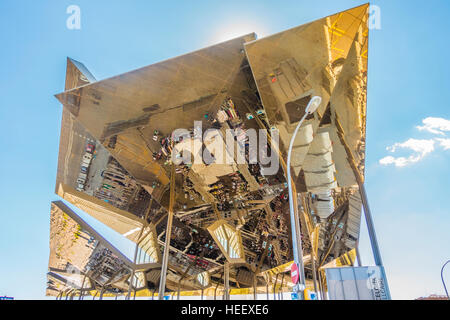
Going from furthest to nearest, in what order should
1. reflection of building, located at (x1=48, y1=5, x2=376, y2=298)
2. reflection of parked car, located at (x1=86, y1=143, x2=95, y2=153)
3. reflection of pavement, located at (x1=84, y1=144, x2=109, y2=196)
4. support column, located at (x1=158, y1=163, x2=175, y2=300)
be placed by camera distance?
support column, located at (x1=158, y1=163, x2=175, y2=300) → reflection of pavement, located at (x1=84, y1=144, x2=109, y2=196) → reflection of parked car, located at (x1=86, y1=143, x2=95, y2=153) → reflection of building, located at (x1=48, y1=5, x2=376, y2=298)

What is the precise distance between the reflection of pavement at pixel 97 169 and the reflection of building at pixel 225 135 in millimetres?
51

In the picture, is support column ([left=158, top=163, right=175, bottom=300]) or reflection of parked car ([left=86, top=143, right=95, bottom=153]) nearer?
reflection of parked car ([left=86, top=143, right=95, bottom=153])

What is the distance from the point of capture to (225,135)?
37.7 ft

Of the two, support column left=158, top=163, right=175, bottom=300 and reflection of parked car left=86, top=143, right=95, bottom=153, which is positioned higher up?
reflection of parked car left=86, top=143, right=95, bottom=153

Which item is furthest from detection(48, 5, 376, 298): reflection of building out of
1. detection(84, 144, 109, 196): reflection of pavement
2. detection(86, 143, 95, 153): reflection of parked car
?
detection(86, 143, 95, 153): reflection of parked car

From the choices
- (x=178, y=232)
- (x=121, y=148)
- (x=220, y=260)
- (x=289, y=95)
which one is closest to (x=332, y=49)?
(x=289, y=95)

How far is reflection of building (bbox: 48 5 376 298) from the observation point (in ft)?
26.4

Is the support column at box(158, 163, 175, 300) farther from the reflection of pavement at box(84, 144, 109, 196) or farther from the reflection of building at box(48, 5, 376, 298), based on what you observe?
the reflection of pavement at box(84, 144, 109, 196)

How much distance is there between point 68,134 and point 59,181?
4197 mm

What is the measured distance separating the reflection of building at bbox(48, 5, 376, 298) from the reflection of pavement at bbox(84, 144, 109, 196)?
0.17 ft

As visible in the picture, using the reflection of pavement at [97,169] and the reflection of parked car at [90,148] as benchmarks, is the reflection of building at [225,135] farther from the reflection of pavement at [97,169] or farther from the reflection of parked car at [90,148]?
the reflection of parked car at [90,148]
